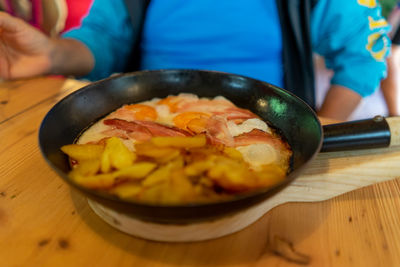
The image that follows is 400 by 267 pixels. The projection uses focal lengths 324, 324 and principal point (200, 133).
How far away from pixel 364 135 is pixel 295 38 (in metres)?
0.73

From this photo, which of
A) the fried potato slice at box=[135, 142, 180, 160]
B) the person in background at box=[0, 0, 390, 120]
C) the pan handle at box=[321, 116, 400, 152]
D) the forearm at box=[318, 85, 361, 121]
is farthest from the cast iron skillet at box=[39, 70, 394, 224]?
the forearm at box=[318, 85, 361, 121]

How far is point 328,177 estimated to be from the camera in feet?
2.47

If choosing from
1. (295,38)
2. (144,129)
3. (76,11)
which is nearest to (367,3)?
(295,38)

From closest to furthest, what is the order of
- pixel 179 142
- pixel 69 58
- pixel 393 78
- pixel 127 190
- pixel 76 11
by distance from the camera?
pixel 127 190
pixel 179 142
pixel 69 58
pixel 76 11
pixel 393 78

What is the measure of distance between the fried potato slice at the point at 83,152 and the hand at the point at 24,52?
2.38 ft

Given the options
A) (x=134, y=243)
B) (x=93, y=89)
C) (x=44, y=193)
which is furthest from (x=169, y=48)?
(x=134, y=243)

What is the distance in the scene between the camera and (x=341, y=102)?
144 centimetres

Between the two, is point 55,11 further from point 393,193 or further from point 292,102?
point 393,193

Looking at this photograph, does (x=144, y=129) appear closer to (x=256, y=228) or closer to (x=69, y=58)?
(x=256, y=228)

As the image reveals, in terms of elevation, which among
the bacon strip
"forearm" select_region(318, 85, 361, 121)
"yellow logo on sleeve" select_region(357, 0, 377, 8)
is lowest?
"forearm" select_region(318, 85, 361, 121)

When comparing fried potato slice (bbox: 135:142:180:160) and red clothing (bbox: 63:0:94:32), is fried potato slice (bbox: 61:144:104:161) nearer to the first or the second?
fried potato slice (bbox: 135:142:180:160)

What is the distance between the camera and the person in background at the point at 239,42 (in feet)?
4.39

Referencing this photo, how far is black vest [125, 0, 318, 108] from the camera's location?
4.44ft

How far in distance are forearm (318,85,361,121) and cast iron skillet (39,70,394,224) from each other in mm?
633
